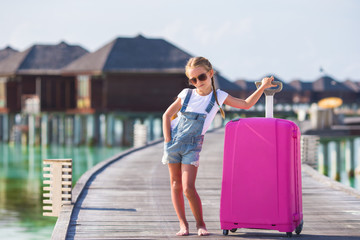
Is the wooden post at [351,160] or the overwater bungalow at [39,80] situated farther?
the overwater bungalow at [39,80]

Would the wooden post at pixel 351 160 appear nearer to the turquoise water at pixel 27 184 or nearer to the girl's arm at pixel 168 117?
the turquoise water at pixel 27 184

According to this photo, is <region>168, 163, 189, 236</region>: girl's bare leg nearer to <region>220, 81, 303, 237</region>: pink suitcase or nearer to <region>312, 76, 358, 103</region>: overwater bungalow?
<region>220, 81, 303, 237</region>: pink suitcase

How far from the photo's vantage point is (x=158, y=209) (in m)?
8.34

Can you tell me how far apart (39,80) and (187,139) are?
40952 mm

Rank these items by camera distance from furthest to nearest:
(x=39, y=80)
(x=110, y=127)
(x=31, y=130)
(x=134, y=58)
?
(x=31, y=130), (x=39, y=80), (x=110, y=127), (x=134, y=58)

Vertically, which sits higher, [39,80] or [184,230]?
[39,80]

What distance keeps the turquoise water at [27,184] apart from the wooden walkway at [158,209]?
2246 millimetres

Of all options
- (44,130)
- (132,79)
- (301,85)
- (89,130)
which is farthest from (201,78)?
(301,85)

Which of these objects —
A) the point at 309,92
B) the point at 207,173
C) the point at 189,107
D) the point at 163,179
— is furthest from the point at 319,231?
the point at 309,92

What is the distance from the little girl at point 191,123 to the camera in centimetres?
607

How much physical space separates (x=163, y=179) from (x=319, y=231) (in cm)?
567

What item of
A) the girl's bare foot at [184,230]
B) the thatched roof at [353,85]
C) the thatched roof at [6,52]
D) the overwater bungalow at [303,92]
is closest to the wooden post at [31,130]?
the thatched roof at [6,52]

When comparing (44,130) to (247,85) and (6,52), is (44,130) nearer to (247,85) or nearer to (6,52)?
(6,52)

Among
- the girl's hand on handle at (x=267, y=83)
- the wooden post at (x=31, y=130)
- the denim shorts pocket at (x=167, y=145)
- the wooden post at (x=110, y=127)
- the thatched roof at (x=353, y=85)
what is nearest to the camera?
the denim shorts pocket at (x=167, y=145)
